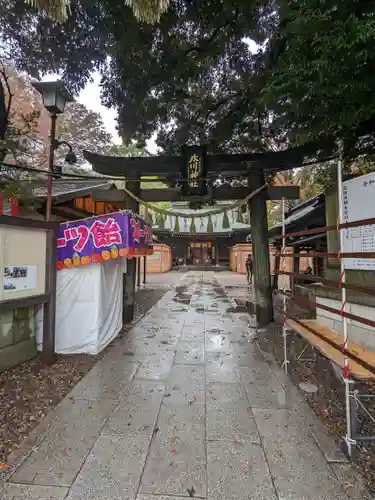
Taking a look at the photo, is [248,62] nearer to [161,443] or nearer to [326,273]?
[326,273]

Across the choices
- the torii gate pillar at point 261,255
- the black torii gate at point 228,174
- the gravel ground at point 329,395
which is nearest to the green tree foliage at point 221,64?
the black torii gate at point 228,174

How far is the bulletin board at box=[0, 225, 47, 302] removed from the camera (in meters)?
3.61

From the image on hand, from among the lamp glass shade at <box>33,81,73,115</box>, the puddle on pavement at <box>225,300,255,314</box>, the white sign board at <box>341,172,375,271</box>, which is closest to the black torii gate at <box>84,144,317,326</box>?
the puddle on pavement at <box>225,300,255,314</box>

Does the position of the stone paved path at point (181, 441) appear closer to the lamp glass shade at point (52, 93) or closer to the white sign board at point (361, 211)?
the white sign board at point (361, 211)

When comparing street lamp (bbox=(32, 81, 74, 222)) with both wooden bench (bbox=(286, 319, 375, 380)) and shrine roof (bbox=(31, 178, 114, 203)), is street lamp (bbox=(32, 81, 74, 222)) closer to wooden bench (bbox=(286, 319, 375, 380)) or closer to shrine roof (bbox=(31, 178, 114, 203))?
shrine roof (bbox=(31, 178, 114, 203))

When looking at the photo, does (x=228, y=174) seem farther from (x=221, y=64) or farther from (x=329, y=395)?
(x=329, y=395)

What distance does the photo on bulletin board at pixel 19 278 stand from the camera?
12.0 feet

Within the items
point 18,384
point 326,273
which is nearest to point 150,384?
→ point 18,384

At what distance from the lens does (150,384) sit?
11.9ft

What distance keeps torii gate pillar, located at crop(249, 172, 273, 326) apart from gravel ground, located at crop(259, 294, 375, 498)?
128 centimetres

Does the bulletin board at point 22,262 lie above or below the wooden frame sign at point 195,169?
below

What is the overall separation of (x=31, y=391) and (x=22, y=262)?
1631mm

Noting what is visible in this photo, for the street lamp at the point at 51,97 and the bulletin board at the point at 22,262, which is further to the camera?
the street lamp at the point at 51,97

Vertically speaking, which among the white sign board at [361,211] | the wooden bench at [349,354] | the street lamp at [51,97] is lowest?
the wooden bench at [349,354]
